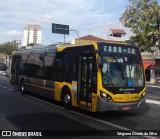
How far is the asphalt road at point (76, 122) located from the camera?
9.21 meters

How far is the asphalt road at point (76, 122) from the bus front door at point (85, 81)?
0.53m

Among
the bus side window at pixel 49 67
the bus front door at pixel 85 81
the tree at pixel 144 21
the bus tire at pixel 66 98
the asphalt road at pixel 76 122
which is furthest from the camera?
the tree at pixel 144 21

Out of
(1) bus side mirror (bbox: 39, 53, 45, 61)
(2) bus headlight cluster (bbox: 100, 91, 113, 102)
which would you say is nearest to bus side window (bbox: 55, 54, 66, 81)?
(1) bus side mirror (bbox: 39, 53, 45, 61)

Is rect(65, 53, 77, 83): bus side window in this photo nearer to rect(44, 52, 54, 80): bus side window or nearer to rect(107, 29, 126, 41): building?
rect(44, 52, 54, 80): bus side window

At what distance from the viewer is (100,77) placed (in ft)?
38.0

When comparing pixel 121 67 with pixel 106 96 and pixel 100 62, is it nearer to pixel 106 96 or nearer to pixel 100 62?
pixel 100 62

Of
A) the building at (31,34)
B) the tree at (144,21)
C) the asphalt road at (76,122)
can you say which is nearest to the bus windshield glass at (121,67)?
the asphalt road at (76,122)

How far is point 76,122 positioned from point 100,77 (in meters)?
1.81

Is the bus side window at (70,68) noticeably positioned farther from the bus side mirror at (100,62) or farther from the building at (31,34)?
the building at (31,34)

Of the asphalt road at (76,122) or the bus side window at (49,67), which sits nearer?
the asphalt road at (76,122)

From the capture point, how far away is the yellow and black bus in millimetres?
11594

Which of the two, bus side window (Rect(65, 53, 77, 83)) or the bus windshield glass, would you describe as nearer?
the bus windshield glass

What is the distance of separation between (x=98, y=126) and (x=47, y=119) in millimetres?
1915

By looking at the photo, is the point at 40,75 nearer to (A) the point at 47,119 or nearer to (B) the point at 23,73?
(B) the point at 23,73
